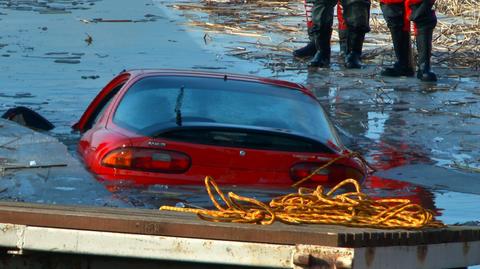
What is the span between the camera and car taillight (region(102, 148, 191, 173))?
24.2 ft

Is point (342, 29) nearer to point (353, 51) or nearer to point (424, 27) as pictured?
point (353, 51)

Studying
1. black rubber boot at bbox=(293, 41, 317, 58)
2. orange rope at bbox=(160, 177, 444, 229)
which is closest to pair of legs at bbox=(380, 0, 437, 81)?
black rubber boot at bbox=(293, 41, 317, 58)

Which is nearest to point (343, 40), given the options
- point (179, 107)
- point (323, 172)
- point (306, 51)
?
point (306, 51)

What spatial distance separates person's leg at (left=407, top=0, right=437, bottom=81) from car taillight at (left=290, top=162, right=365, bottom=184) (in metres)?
7.82

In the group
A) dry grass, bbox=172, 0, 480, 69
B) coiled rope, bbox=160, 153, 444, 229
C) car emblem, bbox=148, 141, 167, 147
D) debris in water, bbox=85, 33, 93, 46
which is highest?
coiled rope, bbox=160, 153, 444, 229

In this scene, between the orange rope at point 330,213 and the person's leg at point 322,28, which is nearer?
the orange rope at point 330,213

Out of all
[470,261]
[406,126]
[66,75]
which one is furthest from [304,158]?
[66,75]

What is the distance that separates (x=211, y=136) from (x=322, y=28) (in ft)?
30.9

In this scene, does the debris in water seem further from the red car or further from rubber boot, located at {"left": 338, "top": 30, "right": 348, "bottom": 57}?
the red car

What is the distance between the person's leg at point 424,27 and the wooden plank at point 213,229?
35.4 ft

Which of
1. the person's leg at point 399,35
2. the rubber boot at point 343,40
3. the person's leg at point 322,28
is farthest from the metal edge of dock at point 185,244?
the rubber boot at point 343,40

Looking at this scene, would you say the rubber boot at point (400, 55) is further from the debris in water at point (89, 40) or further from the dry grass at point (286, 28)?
the debris in water at point (89, 40)

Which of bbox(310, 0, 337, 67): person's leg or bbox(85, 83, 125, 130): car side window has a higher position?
bbox(85, 83, 125, 130): car side window

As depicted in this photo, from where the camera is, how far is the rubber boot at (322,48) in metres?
16.8
